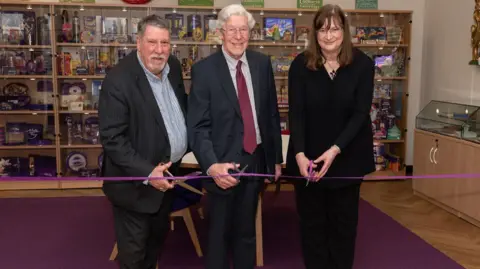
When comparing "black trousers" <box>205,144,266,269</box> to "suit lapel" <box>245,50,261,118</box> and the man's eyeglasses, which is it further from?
the man's eyeglasses

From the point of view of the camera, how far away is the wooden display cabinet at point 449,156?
459 cm

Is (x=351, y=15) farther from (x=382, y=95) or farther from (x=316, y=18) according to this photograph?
(x=316, y=18)

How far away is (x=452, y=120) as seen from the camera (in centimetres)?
522

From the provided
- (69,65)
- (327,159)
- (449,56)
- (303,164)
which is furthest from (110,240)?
(449,56)

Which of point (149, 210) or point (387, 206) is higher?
point (149, 210)

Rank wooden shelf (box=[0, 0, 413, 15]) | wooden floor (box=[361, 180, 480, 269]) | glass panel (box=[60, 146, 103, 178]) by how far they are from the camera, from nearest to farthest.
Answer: wooden floor (box=[361, 180, 480, 269])
wooden shelf (box=[0, 0, 413, 15])
glass panel (box=[60, 146, 103, 178])

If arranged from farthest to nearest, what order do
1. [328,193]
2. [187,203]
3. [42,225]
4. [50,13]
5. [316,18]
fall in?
[50,13] → [42,225] → [187,203] → [328,193] → [316,18]

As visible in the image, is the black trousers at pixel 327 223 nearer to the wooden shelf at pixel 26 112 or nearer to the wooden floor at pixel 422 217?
the wooden floor at pixel 422 217

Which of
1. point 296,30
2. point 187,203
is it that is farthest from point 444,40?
point 187,203

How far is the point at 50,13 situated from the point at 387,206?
439cm

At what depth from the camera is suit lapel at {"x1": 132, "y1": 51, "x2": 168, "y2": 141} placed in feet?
7.63

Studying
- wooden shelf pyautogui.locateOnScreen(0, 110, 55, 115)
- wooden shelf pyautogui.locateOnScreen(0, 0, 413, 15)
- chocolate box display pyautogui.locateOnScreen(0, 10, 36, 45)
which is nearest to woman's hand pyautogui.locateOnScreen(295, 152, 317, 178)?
wooden shelf pyautogui.locateOnScreen(0, 0, 413, 15)

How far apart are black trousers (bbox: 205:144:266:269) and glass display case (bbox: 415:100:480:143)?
282cm

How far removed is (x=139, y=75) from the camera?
234 centimetres
